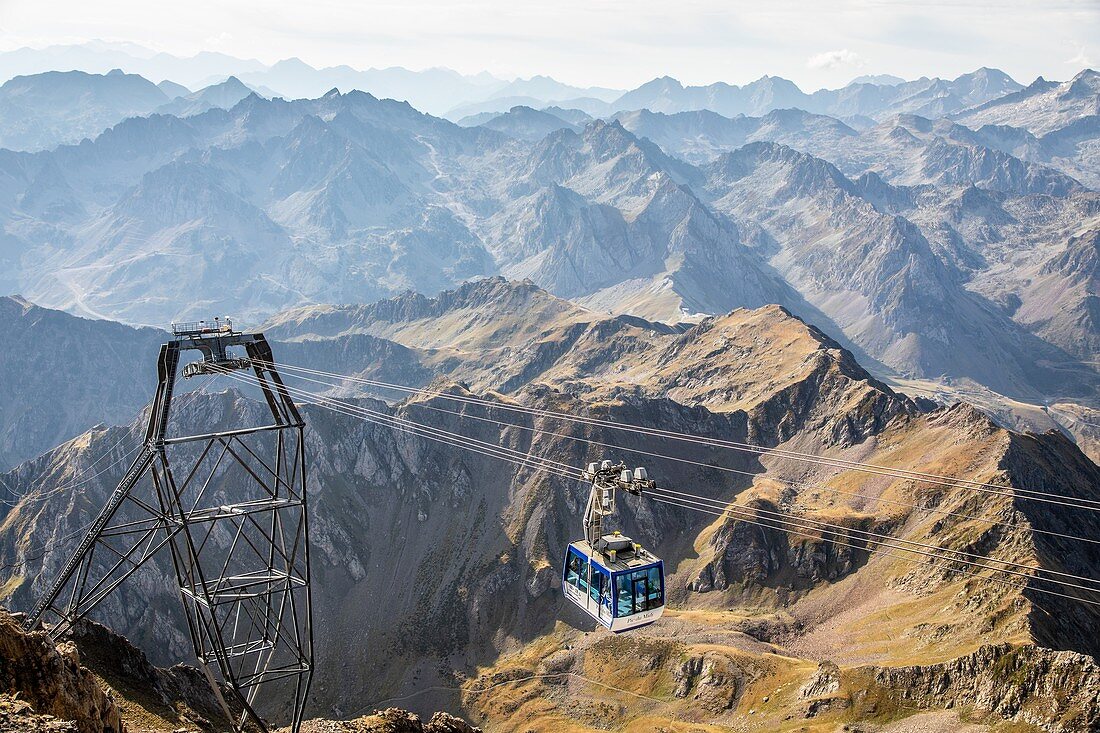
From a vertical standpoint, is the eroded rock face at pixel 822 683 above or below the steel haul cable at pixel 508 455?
below

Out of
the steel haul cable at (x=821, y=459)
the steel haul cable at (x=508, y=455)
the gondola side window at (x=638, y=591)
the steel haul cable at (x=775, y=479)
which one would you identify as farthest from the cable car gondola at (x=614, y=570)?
the steel haul cable at (x=775, y=479)

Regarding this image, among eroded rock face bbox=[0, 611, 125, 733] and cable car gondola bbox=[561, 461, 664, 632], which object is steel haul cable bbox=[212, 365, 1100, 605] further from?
eroded rock face bbox=[0, 611, 125, 733]

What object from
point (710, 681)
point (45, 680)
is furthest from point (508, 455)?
point (45, 680)

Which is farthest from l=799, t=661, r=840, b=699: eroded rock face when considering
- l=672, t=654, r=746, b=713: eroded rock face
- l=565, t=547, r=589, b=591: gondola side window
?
l=565, t=547, r=589, b=591: gondola side window

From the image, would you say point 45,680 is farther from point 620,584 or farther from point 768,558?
point 768,558

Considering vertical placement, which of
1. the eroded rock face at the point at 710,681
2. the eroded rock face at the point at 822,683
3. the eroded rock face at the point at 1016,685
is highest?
the eroded rock face at the point at 1016,685

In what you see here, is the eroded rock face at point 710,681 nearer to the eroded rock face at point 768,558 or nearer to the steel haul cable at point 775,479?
the eroded rock face at point 768,558
